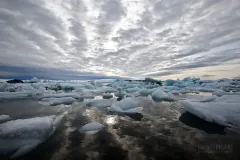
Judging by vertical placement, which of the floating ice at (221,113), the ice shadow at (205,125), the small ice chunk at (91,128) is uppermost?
the floating ice at (221,113)

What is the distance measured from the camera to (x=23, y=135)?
4406 millimetres

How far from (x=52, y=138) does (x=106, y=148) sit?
73.5 inches

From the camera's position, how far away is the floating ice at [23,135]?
12.1 feet

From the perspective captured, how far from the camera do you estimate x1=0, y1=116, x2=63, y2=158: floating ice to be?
368cm

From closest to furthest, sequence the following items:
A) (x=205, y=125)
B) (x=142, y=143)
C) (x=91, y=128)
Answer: (x=142, y=143) → (x=91, y=128) → (x=205, y=125)

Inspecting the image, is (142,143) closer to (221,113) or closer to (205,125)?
(205,125)

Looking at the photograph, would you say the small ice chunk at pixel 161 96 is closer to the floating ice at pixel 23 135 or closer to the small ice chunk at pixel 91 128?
the small ice chunk at pixel 91 128

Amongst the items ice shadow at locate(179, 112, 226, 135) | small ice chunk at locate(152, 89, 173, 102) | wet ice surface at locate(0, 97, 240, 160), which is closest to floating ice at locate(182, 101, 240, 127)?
ice shadow at locate(179, 112, 226, 135)

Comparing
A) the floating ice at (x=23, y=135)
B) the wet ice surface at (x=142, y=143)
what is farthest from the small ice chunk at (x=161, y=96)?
the floating ice at (x=23, y=135)

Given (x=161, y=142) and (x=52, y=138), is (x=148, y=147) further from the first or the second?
(x=52, y=138)

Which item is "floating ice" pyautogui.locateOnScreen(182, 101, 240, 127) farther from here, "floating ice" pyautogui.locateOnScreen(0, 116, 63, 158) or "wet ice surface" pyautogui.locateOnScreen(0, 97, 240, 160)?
"floating ice" pyautogui.locateOnScreen(0, 116, 63, 158)

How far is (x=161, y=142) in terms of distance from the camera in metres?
4.13

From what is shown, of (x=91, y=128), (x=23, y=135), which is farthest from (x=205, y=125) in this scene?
(x=23, y=135)

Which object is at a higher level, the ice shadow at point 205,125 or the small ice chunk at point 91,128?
the ice shadow at point 205,125
